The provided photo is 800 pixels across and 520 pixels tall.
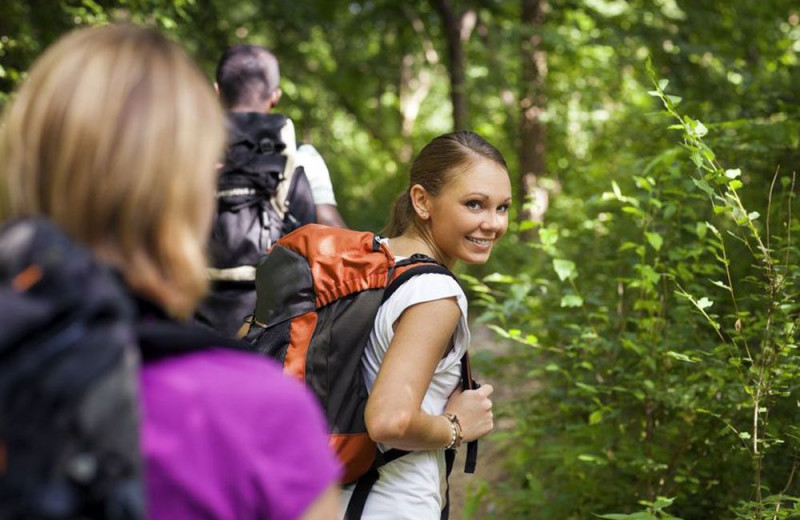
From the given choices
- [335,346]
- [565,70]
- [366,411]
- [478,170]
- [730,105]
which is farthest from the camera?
[565,70]

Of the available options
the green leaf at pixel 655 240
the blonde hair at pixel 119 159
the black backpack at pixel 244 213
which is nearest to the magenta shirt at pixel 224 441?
the blonde hair at pixel 119 159

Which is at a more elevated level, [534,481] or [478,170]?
[478,170]

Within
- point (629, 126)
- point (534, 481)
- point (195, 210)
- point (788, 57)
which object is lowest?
point (534, 481)

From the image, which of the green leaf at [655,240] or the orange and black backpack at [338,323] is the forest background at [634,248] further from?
the orange and black backpack at [338,323]

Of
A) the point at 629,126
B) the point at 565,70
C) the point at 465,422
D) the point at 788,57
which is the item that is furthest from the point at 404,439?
the point at 565,70

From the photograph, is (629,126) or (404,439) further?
(629,126)

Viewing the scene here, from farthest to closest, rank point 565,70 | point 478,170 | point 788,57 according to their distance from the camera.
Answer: point 565,70 < point 788,57 < point 478,170

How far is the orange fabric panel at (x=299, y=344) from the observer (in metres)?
2.49

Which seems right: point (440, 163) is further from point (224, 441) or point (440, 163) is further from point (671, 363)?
point (671, 363)

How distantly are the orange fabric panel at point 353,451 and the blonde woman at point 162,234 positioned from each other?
1.16 metres

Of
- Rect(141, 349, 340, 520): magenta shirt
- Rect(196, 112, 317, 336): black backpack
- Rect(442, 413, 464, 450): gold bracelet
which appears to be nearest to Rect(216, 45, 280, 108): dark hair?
Rect(196, 112, 317, 336): black backpack

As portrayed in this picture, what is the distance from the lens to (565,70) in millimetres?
13398

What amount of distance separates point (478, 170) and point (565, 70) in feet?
36.3

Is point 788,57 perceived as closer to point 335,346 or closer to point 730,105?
point 730,105
